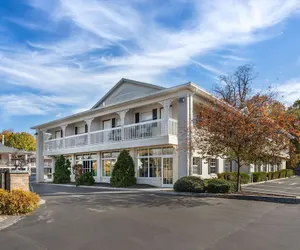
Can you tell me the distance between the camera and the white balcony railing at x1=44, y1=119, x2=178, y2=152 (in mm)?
17766

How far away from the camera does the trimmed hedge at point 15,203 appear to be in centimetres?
926

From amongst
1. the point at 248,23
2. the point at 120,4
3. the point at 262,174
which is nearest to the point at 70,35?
the point at 120,4

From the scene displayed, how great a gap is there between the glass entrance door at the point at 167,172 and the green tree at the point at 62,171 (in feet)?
36.8

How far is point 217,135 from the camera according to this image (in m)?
13.9

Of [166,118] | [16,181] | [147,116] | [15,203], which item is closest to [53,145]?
[147,116]

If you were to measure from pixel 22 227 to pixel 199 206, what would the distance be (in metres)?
6.38

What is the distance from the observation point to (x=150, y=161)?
19.7 meters

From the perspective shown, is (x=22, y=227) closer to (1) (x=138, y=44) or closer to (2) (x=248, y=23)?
(1) (x=138, y=44)

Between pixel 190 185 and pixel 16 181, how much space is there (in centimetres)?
841

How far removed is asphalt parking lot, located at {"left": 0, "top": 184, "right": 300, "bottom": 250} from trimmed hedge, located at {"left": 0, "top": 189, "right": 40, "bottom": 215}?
16.0 inches

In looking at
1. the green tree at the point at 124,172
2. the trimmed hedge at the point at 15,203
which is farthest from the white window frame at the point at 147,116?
the trimmed hedge at the point at 15,203

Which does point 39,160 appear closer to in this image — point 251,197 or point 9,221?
point 9,221

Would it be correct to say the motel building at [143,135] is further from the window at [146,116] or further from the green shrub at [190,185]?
the green shrub at [190,185]

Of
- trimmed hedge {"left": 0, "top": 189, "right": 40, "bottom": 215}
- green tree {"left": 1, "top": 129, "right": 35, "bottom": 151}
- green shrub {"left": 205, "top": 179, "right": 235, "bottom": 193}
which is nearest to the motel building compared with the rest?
green shrub {"left": 205, "top": 179, "right": 235, "bottom": 193}
